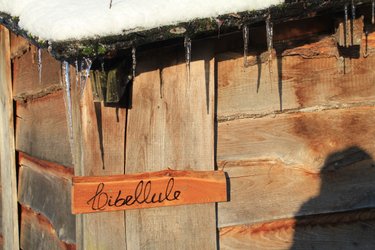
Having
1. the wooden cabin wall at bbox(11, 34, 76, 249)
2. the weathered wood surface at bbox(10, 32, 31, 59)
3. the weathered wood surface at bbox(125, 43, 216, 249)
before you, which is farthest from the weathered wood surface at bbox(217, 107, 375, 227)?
the weathered wood surface at bbox(10, 32, 31, 59)

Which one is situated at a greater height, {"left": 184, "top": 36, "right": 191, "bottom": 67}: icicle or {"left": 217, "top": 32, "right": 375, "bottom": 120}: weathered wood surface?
{"left": 184, "top": 36, "right": 191, "bottom": 67}: icicle

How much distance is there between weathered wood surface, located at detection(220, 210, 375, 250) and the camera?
8.55ft

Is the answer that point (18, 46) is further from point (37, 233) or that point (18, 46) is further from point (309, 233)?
point (309, 233)

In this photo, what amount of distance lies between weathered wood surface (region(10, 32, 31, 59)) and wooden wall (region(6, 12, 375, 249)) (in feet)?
4.01

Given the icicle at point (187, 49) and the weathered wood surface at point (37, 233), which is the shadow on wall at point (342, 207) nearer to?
the icicle at point (187, 49)

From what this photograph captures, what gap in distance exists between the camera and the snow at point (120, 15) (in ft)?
6.47

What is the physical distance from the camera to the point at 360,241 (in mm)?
2705

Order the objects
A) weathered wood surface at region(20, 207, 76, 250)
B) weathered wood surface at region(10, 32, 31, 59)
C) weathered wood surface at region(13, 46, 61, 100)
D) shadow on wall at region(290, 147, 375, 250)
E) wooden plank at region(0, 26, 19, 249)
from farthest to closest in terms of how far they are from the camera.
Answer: wooden plank at region(0, 26, 19, 249), weathered wood surface at region(10, 32, 31, 59), weathered wood surface at region(20, 207, 76, 250), weathered wood surface at region(13, 46, 61, 100), shadow on wall at region(290, 147, 375, 250)

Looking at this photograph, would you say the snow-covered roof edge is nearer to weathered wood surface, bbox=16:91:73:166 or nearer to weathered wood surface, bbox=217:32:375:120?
weathered wood surface, bbox=217:32:375:120

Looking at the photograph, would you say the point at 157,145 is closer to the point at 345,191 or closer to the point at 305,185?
the point at 305,185

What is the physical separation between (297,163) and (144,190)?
2.34 ft

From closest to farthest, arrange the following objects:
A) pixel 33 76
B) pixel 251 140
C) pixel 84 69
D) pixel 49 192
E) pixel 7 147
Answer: pixel 84 69 < pixel 251 140 < pixel 49 192 < pixel 33 76 < pixel 7 147

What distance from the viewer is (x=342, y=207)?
8.78 ft

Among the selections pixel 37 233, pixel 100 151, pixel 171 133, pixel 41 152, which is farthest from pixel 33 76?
pixel 171 133
